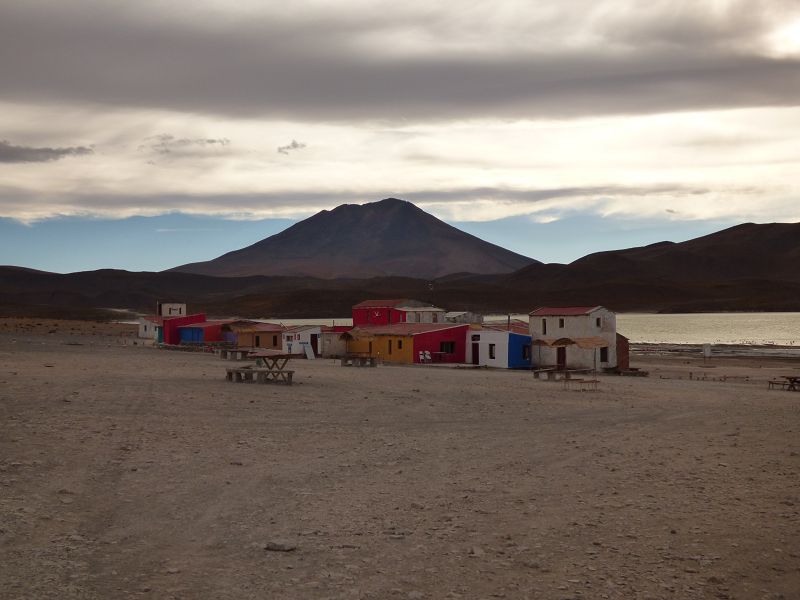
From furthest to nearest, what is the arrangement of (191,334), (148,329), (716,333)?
(716,333), (148,329), (191,334)

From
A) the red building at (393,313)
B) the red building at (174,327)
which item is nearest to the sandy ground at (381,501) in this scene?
the red building at (393,313)

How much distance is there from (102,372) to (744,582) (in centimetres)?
2543

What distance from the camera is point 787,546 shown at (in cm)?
1044

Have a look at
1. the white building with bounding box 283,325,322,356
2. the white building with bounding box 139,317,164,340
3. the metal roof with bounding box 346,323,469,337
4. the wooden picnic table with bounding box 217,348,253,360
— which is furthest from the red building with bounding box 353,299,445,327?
the white building with bounding box 139,317,164,340

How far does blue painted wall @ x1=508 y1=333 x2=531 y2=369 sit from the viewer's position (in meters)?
49.3

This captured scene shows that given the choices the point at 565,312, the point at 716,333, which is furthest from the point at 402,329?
the point at 716,333

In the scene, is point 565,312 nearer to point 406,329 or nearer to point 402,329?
point 406,329

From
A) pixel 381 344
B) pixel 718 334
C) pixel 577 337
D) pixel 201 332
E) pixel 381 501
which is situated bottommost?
pixel 381 501

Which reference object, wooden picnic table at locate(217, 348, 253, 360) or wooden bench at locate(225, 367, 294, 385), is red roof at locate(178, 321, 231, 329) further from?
wooden bench at locate(225, 367, 294, 385)

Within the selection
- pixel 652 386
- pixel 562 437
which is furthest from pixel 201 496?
pixel 652 386

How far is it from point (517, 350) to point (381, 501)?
38060 millimetres

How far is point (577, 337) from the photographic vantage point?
49.6 metres

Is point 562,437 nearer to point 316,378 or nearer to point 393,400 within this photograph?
point 393,400

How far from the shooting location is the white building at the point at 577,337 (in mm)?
48781
